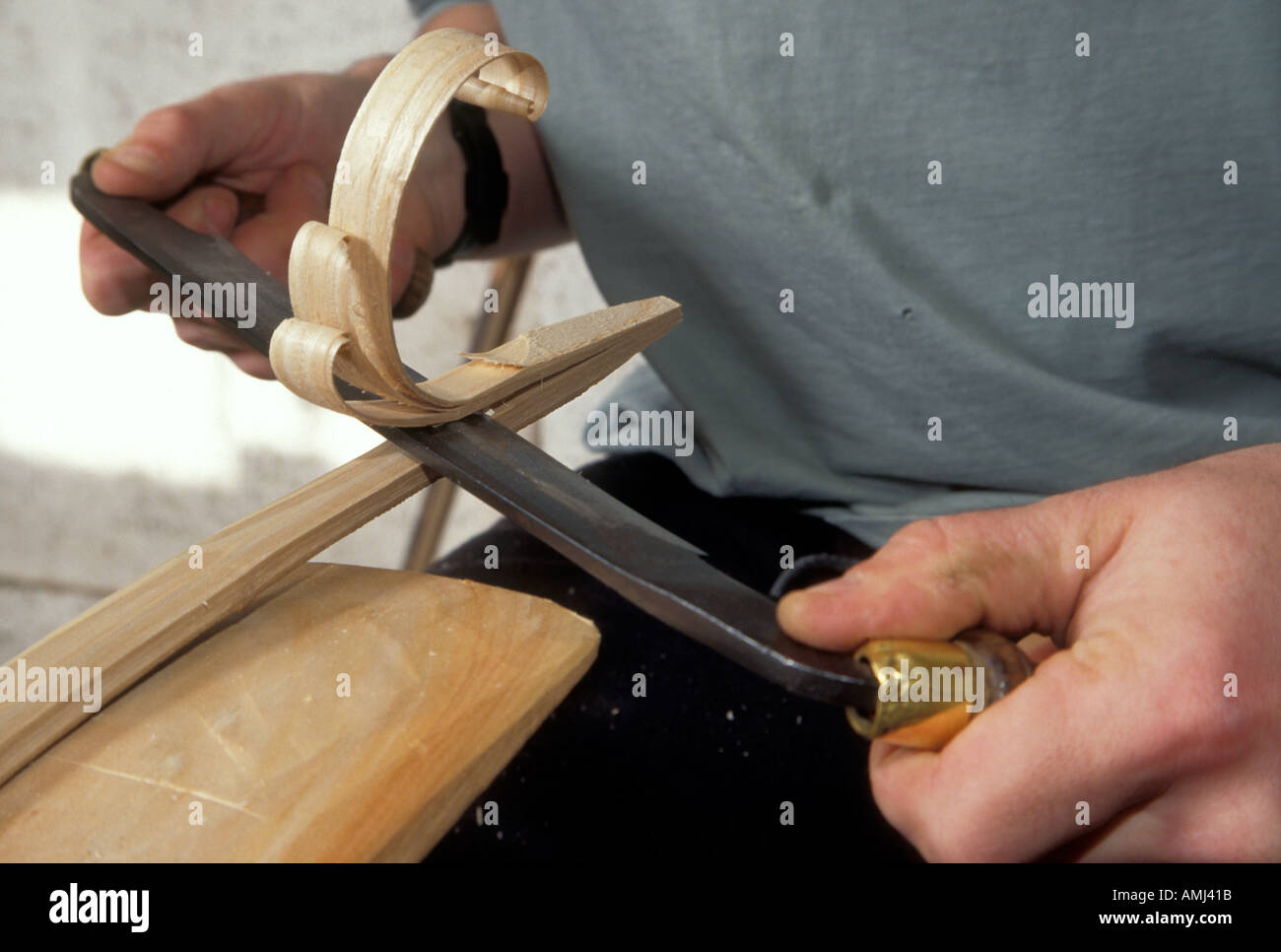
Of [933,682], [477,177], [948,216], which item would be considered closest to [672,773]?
[933,682]

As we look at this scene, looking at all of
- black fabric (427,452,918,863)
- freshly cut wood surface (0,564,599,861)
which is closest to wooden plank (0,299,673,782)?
freshly cut wood surface (0,564,599,861)

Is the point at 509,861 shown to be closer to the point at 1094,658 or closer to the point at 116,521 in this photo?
the point at 1094,658

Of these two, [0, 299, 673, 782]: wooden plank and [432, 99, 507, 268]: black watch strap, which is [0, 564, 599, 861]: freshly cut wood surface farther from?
[432, 99, 507, 268]: black watch strap

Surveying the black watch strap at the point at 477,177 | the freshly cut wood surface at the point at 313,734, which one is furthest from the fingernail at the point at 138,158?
the freshly cut wood surface at the point at 313,734

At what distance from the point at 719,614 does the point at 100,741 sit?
0.29 m

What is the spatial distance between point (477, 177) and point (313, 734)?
2.22ft

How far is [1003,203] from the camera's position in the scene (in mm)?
771

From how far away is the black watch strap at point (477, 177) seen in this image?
0.99m

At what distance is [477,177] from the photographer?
998 mm

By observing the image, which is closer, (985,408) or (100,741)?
(100,741)

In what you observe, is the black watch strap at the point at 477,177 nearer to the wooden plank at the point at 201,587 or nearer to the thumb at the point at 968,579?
the wooden plank at the point at 201,587

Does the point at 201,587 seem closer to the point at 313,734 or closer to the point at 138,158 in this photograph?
the point at 313,734

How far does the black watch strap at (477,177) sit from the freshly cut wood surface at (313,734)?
0.54m

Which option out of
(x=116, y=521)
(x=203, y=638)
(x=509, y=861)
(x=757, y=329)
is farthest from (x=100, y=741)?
(x=116, y=521)
